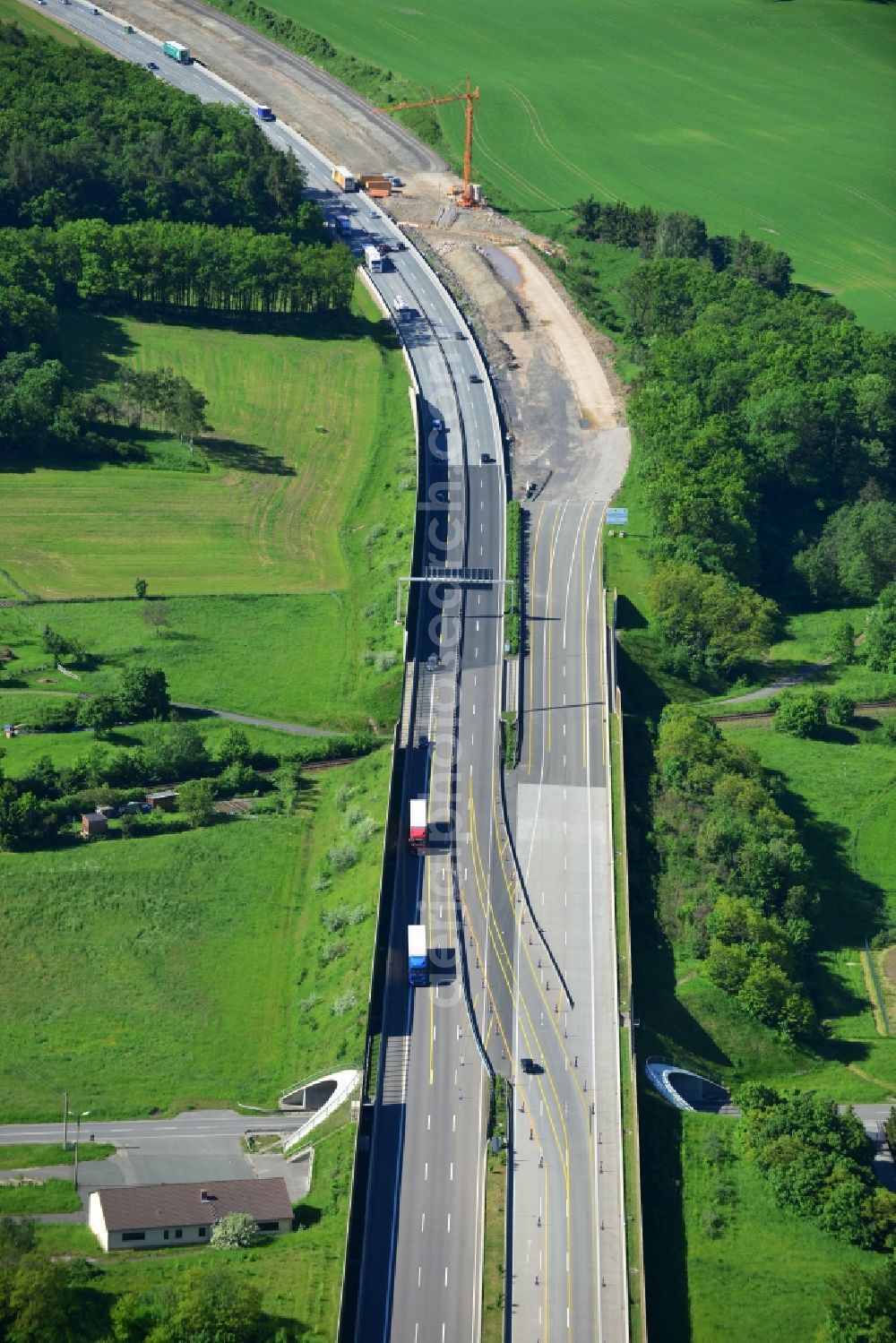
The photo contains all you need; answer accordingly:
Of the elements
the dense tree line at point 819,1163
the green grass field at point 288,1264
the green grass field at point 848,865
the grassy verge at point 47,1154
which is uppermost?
the green grass field at point 848,865

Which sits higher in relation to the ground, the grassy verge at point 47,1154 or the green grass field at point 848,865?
the green grass field at point 848,865

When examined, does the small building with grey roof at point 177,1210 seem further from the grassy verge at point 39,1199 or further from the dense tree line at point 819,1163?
the dense tree line at point 819,1163

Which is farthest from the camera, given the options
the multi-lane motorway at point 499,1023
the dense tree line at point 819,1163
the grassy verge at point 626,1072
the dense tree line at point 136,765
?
the dense tree line at point 136,765

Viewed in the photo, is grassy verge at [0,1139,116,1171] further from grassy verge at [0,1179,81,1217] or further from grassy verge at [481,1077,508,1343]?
grassy verge at [481,1077,508,1343]

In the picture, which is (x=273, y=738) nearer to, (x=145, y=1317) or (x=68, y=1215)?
(x=68, y=1215)

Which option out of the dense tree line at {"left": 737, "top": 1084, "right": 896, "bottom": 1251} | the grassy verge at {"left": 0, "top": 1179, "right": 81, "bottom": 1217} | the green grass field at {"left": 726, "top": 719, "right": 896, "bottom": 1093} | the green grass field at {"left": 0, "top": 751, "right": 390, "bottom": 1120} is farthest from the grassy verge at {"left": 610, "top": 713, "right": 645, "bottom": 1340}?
the grassy verge at {"left": 0, "top": 1179, "right": 81, "bottom": 1217}

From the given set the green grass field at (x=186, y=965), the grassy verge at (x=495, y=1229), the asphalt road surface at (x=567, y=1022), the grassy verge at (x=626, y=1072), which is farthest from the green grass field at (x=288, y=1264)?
the grassy verge at (x=626, y=1072)
